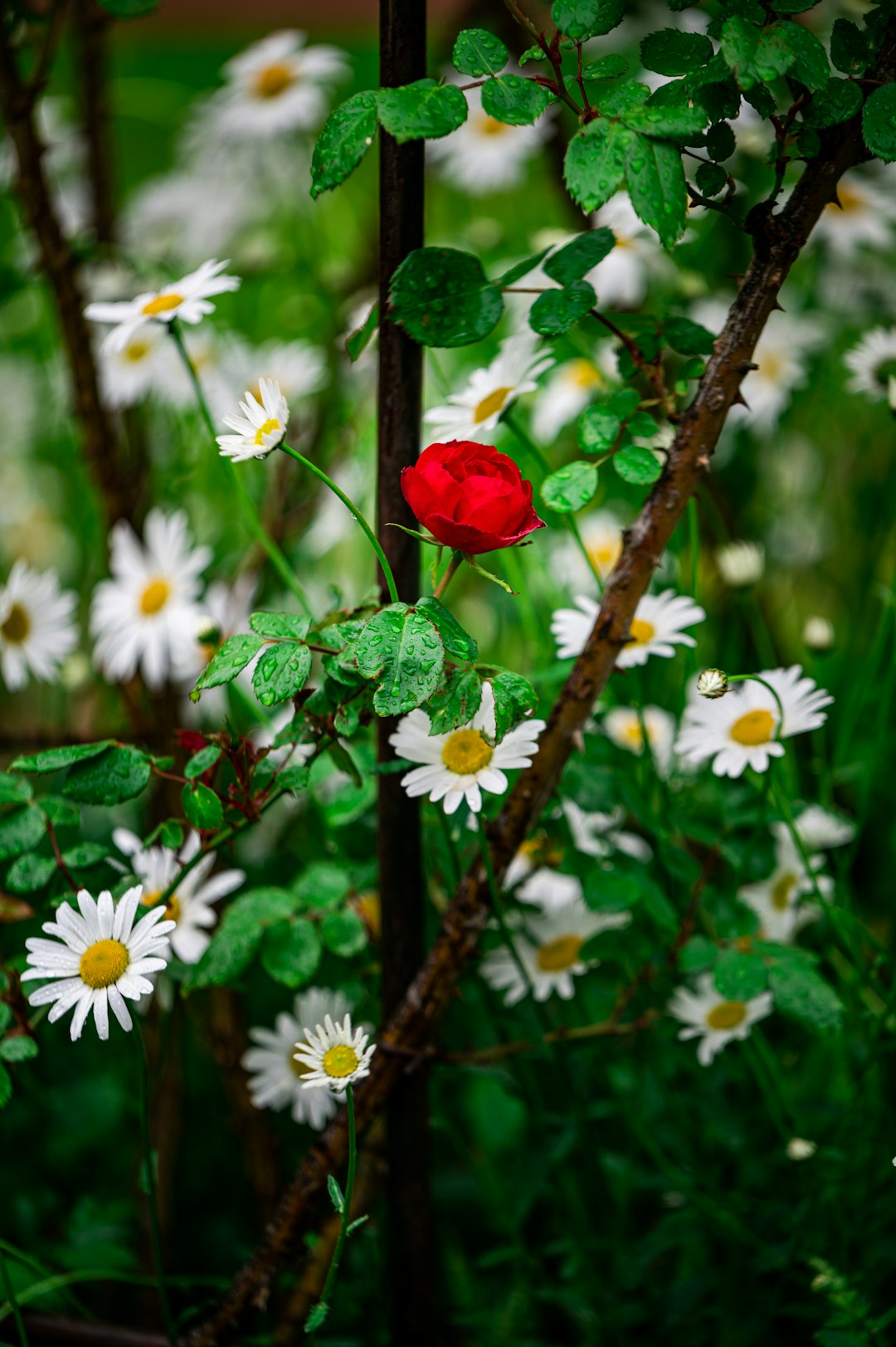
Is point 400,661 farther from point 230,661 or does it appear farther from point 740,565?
point 740,565

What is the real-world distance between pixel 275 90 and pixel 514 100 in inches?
32.6

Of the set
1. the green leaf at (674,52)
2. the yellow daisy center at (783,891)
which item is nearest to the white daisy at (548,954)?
the yellow daisy center at (783,891)

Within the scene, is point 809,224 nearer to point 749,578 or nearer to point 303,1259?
point 749,578

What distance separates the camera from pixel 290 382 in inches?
41.3

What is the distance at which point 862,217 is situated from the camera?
1.10 meters

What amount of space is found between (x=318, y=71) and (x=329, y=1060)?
3.18 ft

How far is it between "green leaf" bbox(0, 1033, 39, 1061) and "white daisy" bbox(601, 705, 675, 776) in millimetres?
395

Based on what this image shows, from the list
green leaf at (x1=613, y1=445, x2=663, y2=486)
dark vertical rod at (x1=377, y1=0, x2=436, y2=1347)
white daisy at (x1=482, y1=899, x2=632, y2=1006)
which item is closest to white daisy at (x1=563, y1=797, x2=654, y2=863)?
white daisy at (x1=482, y1=899, x2=632, y2=1006)

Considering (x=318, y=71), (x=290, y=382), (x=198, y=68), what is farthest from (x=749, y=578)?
(x=198, y=68)

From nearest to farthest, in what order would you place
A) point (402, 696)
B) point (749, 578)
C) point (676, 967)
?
1. point (402, 696)
2. point (676, 967)
3. point (749, 578)

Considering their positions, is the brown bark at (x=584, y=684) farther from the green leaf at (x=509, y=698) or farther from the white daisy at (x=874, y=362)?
the white daisy at (x=874, y=362)

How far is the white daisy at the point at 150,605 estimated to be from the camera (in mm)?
775

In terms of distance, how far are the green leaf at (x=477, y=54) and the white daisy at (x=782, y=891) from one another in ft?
1.53

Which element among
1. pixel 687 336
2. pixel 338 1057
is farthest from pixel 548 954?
pixel 687 336
